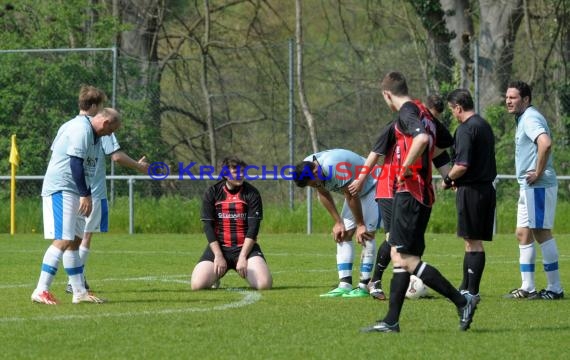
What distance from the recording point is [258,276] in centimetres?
1220

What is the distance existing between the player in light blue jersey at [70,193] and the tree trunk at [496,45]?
1242 centimetres

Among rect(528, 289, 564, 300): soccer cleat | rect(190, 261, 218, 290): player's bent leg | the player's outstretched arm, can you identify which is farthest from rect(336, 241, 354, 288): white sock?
the player's outstretched arm

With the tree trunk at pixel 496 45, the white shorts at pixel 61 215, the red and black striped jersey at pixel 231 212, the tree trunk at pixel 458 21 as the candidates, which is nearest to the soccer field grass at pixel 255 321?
the red and black striped jersey at pixel 231 212

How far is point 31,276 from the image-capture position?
1369 centimetres

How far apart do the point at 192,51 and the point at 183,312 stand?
69.2 feet

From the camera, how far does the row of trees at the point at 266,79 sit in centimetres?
2238

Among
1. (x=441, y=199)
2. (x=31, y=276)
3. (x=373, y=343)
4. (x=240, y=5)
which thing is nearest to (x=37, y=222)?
(x=441, y=199)

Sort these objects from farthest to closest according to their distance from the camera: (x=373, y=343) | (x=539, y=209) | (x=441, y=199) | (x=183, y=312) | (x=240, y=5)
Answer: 1. (x=240, y=5)
2. (x=441, y=199)
3. (x=539, y=209)
4. (x=183, y=312)
5. (x=373, y=343)

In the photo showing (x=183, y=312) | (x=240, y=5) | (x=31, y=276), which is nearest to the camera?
(x=183, y=312)

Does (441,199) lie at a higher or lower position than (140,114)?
lower

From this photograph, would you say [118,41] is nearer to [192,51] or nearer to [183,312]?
[192,51]

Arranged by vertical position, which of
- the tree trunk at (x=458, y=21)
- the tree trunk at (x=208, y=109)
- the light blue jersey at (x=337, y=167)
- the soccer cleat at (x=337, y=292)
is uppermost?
the tree trunk at (x=458, y=21)

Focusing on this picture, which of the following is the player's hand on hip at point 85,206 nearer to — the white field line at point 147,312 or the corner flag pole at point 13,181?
the white field line at point 147,312

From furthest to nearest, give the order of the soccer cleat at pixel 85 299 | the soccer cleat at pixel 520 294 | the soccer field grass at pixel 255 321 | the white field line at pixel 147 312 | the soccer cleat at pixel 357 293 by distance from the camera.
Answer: the soccer cleat at pixel 357 293
the soccer cleat at pixel 520 294
the soccer cleat at pixel 85 299
the white field line at pixel 147 312
the soccer field grass at pixel 255 321
